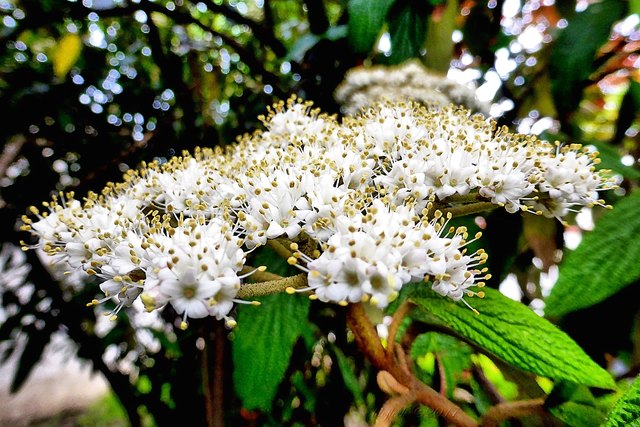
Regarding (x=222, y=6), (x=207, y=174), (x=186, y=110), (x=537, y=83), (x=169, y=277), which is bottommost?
(x=169, y=277)

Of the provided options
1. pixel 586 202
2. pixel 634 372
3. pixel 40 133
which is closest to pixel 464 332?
pixel 586 202

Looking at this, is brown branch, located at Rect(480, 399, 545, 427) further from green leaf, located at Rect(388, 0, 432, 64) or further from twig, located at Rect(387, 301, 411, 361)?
green leaf, located at Rect(388, 0, 432, 64)

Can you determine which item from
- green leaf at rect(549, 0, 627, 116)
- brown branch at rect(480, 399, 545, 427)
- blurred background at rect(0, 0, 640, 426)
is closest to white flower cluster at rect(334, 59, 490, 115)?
blurred background at rect(0, 0, 640, 426)

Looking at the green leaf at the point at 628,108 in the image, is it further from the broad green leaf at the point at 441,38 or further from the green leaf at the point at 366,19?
the green leaf at the point at 366,19

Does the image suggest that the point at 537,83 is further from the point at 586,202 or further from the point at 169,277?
the point at 169,277

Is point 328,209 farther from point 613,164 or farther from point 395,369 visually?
point 613,164

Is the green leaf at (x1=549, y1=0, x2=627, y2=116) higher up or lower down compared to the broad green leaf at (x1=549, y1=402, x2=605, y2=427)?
higher up
